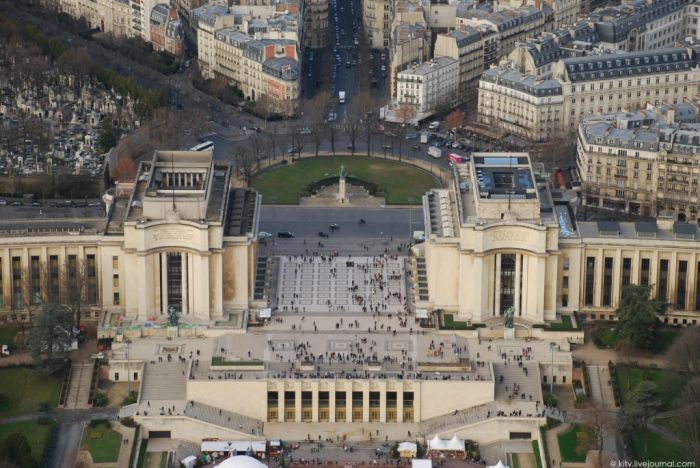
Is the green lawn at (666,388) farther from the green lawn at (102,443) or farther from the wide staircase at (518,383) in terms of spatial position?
the green lawn at (102,443)

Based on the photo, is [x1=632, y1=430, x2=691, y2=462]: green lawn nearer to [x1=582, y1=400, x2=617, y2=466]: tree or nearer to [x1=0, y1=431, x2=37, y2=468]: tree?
[x1=582, y1=400, x2=617, y2=466]: tree

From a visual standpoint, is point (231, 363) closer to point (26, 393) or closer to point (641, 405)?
point (26, 393)

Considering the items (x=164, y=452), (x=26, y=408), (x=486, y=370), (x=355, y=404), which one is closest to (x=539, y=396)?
(x=486, y=370)

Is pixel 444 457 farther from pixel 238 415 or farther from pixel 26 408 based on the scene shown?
pixel 26 408

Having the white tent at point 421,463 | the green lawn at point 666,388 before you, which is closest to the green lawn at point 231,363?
the white tent at point 421,463

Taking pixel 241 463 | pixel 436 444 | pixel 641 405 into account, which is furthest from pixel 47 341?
pixel 641 405

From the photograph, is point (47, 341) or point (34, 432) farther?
point (47, 341)
